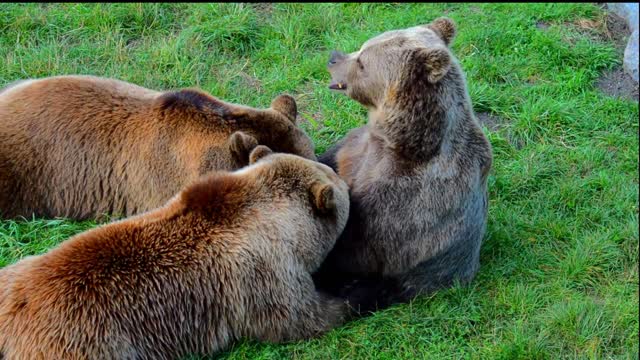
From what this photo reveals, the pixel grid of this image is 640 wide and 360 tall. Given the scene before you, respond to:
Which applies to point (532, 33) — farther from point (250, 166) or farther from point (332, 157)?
point (250, 166)

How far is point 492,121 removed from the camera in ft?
26.8

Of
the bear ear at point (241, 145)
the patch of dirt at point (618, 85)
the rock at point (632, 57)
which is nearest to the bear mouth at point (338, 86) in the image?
the bear ear at point (241, 145)

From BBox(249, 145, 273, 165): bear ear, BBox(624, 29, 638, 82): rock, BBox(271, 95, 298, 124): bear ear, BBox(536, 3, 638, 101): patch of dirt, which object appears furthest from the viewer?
BBox(536, 3, 638, 101): patch of dirt

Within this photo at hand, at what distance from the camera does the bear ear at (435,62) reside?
578cm

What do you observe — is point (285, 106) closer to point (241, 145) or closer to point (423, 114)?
point (241, 145)

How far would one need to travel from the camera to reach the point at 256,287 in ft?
18.5

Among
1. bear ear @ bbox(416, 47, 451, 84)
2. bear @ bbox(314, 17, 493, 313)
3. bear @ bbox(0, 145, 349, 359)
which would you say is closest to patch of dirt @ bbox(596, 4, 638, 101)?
bear @ bbox(314, 17, 493, 313)

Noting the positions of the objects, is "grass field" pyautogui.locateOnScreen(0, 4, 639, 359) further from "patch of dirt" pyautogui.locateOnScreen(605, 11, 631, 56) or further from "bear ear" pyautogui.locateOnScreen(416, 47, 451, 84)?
"bear ear" pyautogui.locateOnScreen(416, 47, 451, 84)

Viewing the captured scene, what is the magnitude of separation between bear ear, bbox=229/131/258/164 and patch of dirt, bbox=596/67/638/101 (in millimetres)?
3913

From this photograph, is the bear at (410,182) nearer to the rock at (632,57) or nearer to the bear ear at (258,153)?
the bear ear at (258,153)

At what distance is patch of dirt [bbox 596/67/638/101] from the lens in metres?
8.32

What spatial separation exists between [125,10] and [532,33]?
4278 mm

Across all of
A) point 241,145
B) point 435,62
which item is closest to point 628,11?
point 435,62

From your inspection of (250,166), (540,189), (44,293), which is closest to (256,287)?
(250,166)
